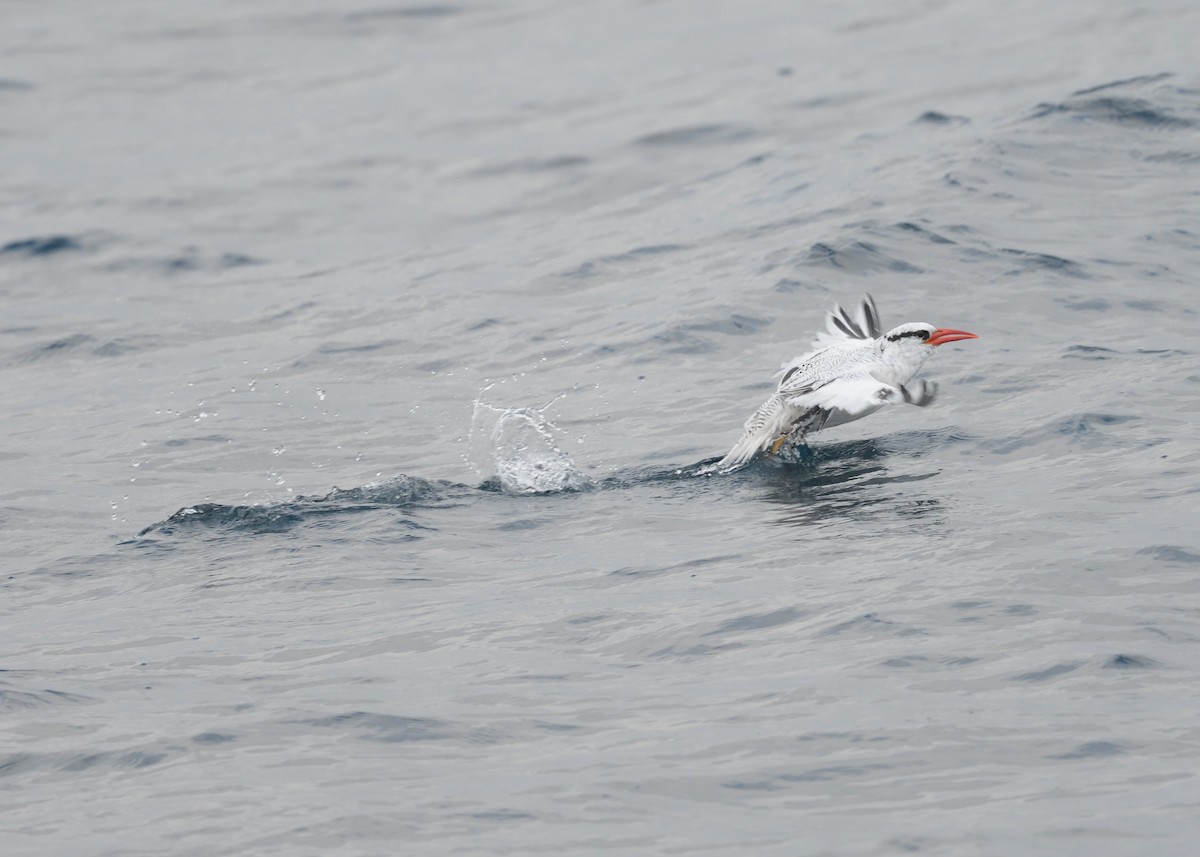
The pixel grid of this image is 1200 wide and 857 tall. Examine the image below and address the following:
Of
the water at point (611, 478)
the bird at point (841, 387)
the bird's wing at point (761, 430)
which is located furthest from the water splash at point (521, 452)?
the bird at point (841, 387)

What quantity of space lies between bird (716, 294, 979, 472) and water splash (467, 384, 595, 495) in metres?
1.17

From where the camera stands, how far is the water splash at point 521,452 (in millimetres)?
11867

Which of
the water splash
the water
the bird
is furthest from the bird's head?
the water splash

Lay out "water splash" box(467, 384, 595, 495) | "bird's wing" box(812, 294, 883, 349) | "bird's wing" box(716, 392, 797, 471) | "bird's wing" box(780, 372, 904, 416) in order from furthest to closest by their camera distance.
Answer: "bird's wing" box(812, 294, 883, 349) < "bird's wing" box(716, 392, 797, 471) < "water splash" box(467, 384, 595, 495) < "bird's wing" box(780, 372, 904, 416)

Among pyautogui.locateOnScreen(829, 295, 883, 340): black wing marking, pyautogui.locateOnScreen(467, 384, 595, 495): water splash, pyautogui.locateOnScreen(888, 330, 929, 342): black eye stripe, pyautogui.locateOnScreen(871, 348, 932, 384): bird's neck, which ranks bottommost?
pyautogui.locateOnScreen(467, 384, 595, 495): water splash

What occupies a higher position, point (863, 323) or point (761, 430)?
point (863, 323)

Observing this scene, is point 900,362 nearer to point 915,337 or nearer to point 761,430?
point 915,337

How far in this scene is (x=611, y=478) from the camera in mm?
11969

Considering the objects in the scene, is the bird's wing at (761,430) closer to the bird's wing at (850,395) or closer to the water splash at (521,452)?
the bird's wing at (850,395)

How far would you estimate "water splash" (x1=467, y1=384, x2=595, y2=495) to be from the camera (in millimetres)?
11867

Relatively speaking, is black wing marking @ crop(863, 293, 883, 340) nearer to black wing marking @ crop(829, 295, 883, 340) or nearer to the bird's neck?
black wing marking @ crop(829, 295, 883, 340)

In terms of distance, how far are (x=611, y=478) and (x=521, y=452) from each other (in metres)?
0.84

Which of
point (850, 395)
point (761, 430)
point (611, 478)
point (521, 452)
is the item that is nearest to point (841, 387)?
point (850, 395)

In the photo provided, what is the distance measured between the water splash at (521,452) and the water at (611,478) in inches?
2.7
